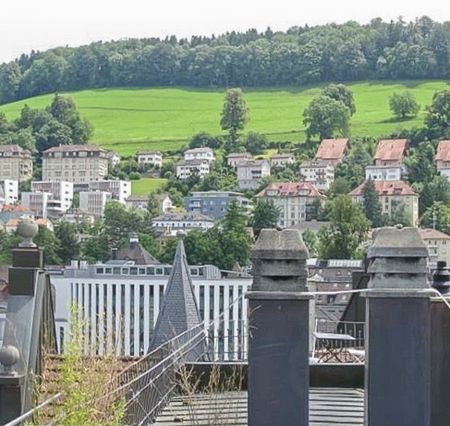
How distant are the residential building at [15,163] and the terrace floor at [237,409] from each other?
535 ft

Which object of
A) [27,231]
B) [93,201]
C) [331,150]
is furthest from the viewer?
[331,150]

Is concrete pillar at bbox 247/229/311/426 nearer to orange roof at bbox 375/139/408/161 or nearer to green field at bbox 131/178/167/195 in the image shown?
orange roof at bbox 375/139/408/161

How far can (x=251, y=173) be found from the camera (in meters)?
152

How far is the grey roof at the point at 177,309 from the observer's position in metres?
20.3

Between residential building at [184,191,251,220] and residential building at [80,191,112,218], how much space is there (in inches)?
450

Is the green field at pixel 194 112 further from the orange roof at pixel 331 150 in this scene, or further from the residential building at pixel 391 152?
the residential building at pixel 391 152

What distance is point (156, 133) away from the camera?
6781 inches

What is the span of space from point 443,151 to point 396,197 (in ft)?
54.5

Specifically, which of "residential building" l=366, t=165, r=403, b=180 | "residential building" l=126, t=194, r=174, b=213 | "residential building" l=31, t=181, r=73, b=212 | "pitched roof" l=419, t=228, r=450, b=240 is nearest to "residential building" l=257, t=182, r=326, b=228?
"residential building" l=366, t=165, r=403, b=180

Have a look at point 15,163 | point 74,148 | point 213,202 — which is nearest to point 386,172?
point 213,202

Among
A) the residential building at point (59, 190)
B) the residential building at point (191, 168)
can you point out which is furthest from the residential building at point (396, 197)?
the residential building at point (59, 190)

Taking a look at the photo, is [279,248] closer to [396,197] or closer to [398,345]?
Result: [398,345]

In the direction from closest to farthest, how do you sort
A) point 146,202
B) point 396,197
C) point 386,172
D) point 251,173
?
point 396,197, point 146,202, point 386,172, point 251,173

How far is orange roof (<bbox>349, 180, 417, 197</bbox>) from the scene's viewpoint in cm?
13438
